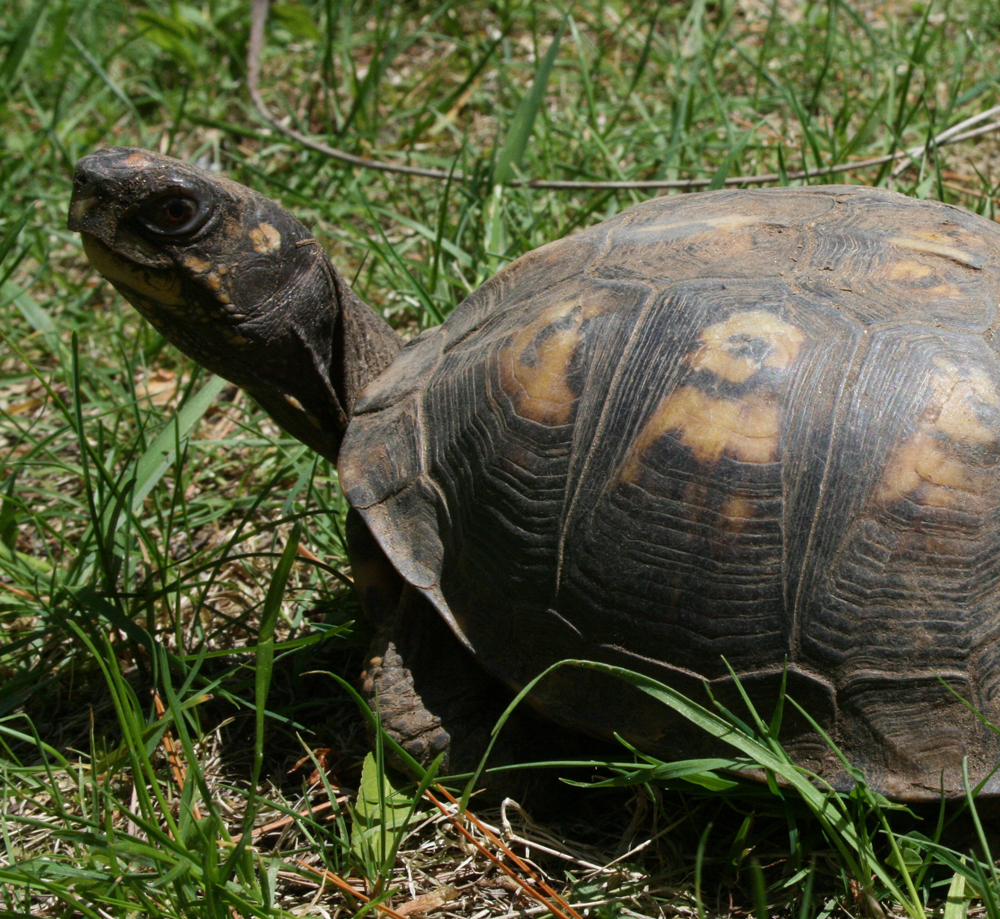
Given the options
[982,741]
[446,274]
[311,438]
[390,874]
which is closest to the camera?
[982,741]

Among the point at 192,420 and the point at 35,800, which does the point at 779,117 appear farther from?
the point at 35,800

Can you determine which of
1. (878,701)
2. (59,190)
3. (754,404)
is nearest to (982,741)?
(878,701)

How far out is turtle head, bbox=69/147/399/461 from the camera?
2.04 meters

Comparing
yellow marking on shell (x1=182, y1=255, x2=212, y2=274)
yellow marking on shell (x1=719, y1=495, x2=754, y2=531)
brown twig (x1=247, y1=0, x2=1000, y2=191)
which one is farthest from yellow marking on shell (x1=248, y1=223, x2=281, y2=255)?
yellow marking on shell (x1=719, y1=495, x2=754, y2=531)

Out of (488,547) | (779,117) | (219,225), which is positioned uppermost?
(779,117)

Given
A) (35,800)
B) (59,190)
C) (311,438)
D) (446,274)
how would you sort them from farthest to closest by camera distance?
(59,190)
(446,274)
(311,438)
(35,800)

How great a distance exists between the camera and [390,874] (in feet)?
5.89

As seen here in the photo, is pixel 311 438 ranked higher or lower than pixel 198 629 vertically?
higher


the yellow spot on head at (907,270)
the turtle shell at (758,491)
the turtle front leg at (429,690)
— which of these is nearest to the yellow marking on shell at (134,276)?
the turtle shell at (758,491)

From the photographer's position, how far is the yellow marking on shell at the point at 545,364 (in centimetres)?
184

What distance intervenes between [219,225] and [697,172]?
1.87m

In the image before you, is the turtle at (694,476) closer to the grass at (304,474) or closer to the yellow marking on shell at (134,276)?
the yellow marking on shell at (134,276)

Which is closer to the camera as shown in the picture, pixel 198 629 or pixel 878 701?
pixel 878 701

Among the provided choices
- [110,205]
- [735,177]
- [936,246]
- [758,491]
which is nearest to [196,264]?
[110,205]
